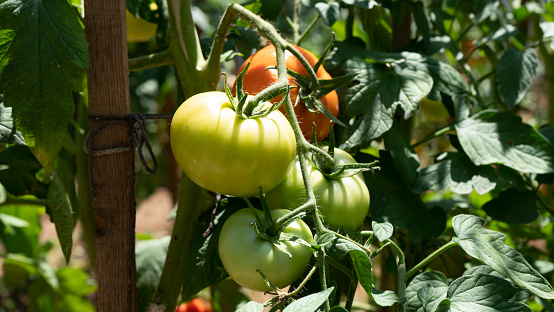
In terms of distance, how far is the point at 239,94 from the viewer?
50cm

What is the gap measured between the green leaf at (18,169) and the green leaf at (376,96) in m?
0.47

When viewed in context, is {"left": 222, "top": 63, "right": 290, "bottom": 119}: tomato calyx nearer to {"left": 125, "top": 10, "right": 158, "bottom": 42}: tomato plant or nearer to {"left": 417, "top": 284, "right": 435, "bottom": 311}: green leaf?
{"left": 417, "top": 284, "right": 435, "bottom": 311}: green leaf

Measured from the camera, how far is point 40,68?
521 millimetres

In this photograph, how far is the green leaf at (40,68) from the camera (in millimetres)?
520

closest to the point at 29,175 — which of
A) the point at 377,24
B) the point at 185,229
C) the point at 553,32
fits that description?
the point at 185,229

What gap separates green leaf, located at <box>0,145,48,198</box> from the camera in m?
0.73

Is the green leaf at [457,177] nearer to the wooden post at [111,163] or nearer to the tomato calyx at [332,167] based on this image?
the tomato calyx at [332,167]

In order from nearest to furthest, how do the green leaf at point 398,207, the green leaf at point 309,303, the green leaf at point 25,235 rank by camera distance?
the green leaf at point 309,303
the green leaf at point 398,207
the green leaf at point 25,235

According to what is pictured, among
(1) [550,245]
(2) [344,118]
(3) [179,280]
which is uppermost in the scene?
(2) [344,118]

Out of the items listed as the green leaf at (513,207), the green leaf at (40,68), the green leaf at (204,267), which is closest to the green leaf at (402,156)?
the green leaf at (513,207)

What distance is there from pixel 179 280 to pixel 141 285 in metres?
0.19

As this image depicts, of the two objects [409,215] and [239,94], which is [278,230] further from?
[409,215]

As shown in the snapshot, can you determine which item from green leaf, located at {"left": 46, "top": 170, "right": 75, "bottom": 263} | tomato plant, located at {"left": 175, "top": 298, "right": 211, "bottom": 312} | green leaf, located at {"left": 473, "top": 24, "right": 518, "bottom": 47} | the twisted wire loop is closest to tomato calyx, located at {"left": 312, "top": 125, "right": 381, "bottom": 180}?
the twisted wire loop

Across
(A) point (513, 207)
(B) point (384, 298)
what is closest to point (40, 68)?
(B) point (384, 298)
